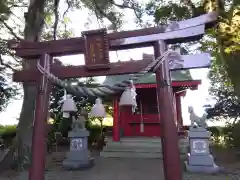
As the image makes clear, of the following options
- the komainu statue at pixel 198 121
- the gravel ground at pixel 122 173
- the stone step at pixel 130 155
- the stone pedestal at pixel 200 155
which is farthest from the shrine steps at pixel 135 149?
the komainu statue at pixel 198 121

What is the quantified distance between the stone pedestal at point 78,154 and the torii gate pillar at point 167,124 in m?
5.80

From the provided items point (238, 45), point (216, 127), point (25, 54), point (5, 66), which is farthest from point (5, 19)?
point (216, 127)

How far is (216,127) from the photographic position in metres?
13.2

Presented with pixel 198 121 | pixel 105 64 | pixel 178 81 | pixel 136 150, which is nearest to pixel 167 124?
pixel 105 64

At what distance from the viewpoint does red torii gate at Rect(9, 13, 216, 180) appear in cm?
353

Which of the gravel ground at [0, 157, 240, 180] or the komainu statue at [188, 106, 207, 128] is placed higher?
the komainu statue at [188, 106, 207, 128]

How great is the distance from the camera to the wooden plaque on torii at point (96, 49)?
3.99m

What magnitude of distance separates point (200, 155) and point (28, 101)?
241 inches

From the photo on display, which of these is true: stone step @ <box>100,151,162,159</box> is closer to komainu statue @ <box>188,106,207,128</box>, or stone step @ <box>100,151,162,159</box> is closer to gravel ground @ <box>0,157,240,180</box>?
gravel ground @ <box>0,157,240,180</box>

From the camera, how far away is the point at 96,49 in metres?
4.04

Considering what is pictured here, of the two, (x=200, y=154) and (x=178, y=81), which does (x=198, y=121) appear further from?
(x=178, y=81)

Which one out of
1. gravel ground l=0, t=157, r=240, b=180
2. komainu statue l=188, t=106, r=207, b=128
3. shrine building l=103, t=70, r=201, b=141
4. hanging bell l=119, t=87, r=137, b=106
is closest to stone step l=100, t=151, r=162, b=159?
gravel ground l=0, t=157, r=240, b=180

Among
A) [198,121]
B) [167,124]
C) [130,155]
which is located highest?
[198,121]

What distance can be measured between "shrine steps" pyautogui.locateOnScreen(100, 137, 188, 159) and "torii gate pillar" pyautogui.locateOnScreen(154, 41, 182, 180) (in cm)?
675
